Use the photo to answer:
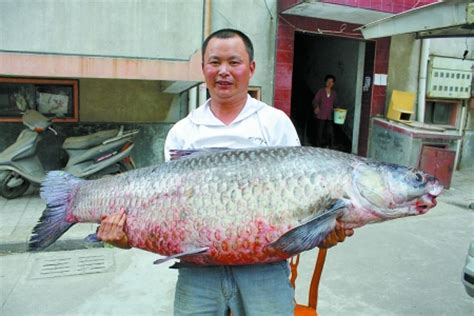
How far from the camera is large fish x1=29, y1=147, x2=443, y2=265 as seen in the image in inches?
67.2

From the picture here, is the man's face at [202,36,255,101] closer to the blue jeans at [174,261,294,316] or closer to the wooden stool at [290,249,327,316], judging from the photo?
the blue jeans at [174,261,294,316]

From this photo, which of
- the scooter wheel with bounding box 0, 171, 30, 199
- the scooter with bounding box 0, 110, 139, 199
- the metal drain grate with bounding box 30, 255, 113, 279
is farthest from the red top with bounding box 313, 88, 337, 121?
the metal drain grate with bounding box 30, 255, 113, 279

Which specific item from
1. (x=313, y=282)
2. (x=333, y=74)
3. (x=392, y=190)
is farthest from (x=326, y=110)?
(x=392, y=190)

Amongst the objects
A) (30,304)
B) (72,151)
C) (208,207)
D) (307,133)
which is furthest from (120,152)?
(307,133)

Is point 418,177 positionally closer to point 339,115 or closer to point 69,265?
point 69,265

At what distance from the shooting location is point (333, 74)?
10266 mm

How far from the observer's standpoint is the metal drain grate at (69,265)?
4.22 metres

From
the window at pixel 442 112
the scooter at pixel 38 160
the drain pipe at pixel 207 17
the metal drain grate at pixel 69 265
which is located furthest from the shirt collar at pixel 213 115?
the window at pixel 442 112

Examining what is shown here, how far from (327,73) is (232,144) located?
29.9 feet

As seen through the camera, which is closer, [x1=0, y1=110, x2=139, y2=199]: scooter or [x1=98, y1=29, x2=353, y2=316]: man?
[x1=98, y1=29, x2=353, y2=316]: man

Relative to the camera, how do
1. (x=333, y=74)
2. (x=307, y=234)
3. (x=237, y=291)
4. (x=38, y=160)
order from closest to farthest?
(x=307, y=234), (x=237, y=291), (x=38, y=160), (x=333, y=74)

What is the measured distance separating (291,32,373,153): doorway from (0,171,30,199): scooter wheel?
529cm

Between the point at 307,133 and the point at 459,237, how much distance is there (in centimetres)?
593

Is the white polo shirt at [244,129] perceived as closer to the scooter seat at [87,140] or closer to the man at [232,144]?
the man at [232,144]
